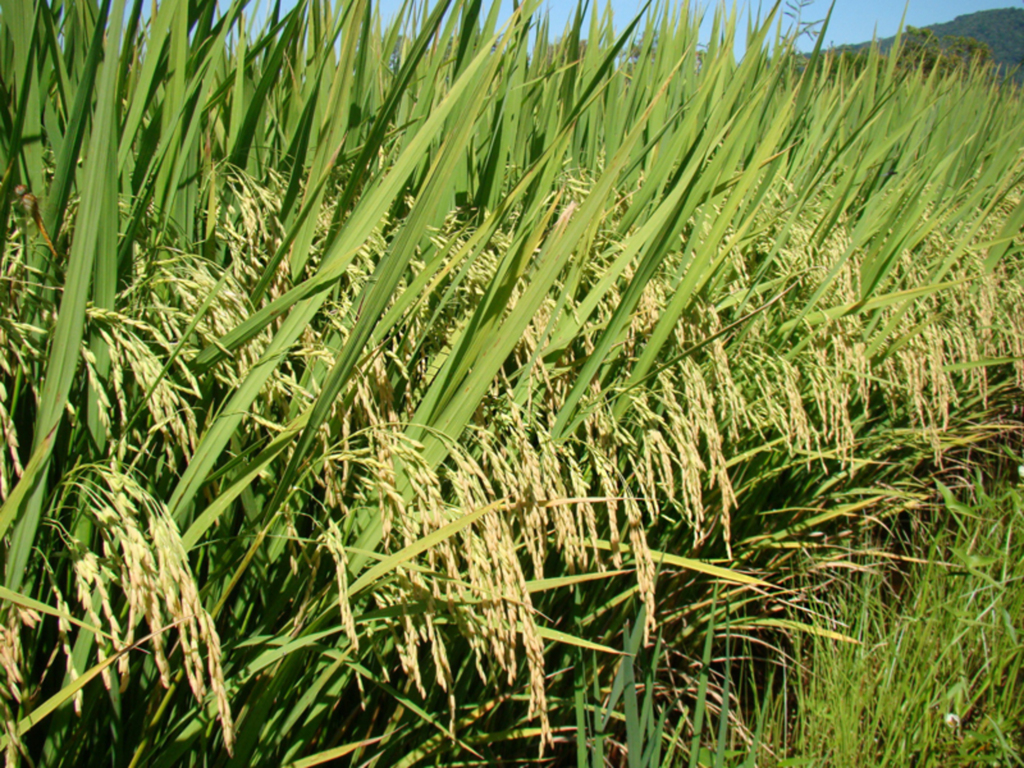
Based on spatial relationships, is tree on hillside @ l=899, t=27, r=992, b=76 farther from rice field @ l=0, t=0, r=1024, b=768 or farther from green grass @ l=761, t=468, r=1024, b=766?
rice field @ l=0, t=0, r=1024, b=768

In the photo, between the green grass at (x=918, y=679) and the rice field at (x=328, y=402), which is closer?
the rice field at (x=328, y=402)

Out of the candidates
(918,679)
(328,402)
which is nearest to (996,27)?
(918,679)

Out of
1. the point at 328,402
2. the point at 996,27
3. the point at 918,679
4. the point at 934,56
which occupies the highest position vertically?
the point at 996,27

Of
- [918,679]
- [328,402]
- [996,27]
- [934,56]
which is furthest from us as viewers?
[996,27]

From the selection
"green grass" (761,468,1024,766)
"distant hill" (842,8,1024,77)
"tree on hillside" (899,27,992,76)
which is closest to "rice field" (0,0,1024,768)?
"green grass" (761,468,1024,766)

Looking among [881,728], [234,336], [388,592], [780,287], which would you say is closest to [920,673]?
[881,728]

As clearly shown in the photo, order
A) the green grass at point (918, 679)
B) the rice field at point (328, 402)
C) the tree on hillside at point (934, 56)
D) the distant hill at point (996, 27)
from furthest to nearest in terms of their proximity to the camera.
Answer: the distant hill at point (996, 27)
the tree on hillside at point (934, 56)
the green grass at point (918, 679)
the rice field at point (328, 402)

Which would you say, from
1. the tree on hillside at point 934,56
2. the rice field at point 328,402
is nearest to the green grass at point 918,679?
A: the rice field at point 328,402

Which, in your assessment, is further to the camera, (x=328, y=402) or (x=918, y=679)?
(x=918, y=679)

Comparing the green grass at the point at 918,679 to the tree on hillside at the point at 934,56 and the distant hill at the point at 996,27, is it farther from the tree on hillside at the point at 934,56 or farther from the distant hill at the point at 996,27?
the distant hill at the point at 996,27

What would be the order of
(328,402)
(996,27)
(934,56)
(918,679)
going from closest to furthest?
(328,402) < (918,679) < (934,56) < (996,27)

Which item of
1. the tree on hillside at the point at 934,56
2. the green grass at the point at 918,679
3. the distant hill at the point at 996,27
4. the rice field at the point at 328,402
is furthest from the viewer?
the distant hill at the point at 996,27

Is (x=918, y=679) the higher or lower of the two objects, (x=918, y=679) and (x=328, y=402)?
the lower

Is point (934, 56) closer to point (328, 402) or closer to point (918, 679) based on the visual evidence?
point (918, 679)
